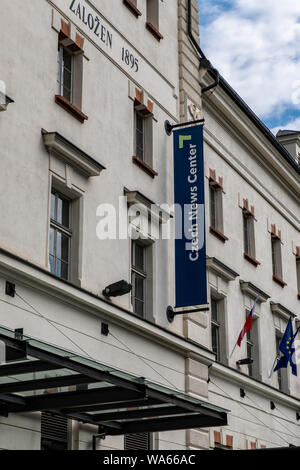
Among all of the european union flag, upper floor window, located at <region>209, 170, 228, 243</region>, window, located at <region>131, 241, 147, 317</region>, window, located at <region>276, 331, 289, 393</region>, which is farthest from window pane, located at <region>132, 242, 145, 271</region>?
window, located at <region>276, 331, 289, 393</region>

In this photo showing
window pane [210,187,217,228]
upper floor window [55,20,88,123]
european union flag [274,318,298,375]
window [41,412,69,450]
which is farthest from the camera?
european union flag [274,318,298,375]

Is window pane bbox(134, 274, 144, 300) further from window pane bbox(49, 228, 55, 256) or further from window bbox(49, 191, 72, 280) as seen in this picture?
window pane bbox(49, 228, 55, 256)

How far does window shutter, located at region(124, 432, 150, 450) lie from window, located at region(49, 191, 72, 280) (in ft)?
13.0

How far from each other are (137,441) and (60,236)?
16.0 ft

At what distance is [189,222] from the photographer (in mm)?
20984

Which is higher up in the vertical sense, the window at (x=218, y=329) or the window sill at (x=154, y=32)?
the window sill at (x=154, y=32)

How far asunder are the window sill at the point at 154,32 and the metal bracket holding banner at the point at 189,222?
2496 mm

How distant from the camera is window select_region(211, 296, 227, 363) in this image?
24500 millimetres

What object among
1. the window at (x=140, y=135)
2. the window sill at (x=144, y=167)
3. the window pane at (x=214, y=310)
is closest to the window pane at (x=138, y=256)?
the window sill at (x=144, y=167)

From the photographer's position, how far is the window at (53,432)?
53.3 ft

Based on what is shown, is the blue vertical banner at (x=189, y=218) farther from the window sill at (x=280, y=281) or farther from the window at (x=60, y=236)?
the window sill at (x=280, y=281)

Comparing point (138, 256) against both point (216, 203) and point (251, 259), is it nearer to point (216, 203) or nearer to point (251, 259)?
point (216, 203)

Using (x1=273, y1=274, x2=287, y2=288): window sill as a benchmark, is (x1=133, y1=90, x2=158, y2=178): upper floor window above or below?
above
